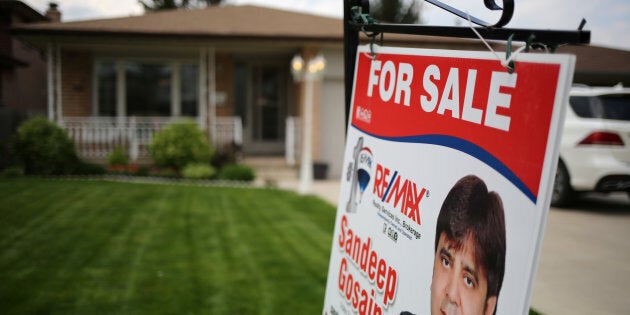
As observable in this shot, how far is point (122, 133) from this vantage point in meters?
12.5

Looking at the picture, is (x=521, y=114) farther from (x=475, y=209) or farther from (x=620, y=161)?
(x=620, y=161)

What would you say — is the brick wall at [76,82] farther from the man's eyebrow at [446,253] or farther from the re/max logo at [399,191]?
the man's eyebrow at [446,253]

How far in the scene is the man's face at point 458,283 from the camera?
44.9 inches

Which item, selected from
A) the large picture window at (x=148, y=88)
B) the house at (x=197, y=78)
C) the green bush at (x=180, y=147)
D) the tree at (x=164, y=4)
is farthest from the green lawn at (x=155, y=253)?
the tree at (x=164, y=4)

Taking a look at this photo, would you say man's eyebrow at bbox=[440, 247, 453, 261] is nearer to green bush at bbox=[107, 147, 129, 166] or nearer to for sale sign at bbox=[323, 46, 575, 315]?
for sale sign at bbox=[323, 46, 575, 315]

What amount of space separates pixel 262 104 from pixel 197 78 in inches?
78.3

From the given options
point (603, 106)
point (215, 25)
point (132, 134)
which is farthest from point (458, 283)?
point (215, 25)

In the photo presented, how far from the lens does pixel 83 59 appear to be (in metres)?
13.4

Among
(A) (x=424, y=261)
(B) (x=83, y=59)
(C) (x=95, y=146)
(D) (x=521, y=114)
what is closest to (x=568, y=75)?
(D) (x=521, y=114)

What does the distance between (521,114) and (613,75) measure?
186 inches

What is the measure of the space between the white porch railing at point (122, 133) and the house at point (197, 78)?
0.03 meters

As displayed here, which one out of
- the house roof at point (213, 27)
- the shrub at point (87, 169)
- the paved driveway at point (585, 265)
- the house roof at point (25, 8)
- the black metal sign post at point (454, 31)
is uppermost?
the house roof at point (213, 27)

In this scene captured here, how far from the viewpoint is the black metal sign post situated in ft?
3.55

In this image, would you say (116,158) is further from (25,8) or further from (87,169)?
(25,8)
